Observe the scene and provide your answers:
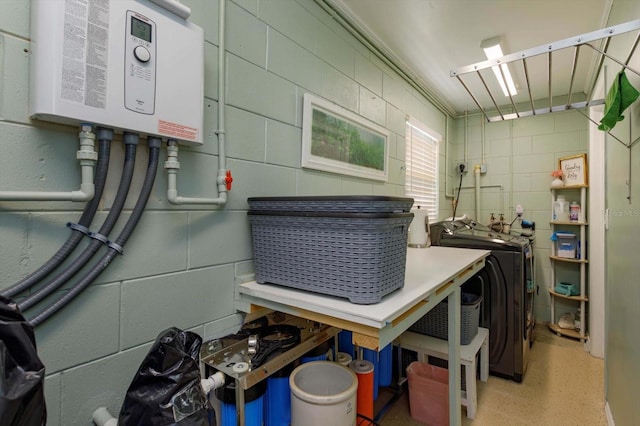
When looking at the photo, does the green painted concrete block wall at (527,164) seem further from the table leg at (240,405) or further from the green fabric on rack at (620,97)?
the table leg at (240,405)

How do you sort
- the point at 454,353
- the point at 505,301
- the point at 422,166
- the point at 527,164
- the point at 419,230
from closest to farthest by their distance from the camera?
the point at 454,353
the point at 505,301
the point at 419,230
the point at 422,166
the point at 527,164

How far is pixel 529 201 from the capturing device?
3.46 metres

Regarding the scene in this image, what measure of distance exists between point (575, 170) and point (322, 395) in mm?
3342

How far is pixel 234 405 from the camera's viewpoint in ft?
3.59

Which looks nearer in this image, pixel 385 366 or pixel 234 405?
pixel 234 405

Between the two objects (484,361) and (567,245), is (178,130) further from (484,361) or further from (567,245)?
(567,245)

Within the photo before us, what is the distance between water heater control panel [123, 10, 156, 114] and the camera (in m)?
0.88

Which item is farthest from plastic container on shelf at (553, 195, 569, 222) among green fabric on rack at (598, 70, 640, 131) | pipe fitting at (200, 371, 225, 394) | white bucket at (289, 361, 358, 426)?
pipe fitting at (200, 371, 225, 394)

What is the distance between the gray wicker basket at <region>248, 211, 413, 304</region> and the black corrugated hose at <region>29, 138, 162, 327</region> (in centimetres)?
43

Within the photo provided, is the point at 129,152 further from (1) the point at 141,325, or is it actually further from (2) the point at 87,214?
(1) the point at 141,325

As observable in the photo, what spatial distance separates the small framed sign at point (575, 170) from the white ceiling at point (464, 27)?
0.79m

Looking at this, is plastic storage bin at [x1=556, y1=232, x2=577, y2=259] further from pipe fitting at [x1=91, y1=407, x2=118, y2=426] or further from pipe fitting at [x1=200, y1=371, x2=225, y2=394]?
pipe fitting at [x1=91, y1=407, x2=118, y2=426]

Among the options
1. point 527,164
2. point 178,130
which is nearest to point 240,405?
point 178,130

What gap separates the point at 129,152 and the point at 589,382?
3179 mm
